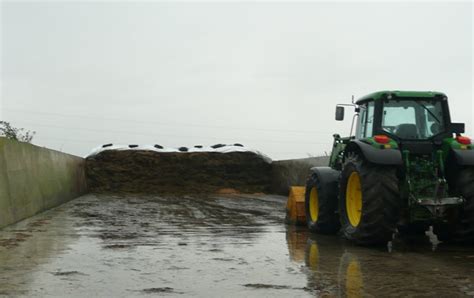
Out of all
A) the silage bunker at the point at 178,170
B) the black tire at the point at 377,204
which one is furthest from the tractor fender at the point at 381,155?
the silage bunker at the point at 178,170

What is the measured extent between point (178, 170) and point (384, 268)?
18262mm

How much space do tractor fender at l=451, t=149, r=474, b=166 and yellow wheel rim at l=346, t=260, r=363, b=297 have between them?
7.97 ft

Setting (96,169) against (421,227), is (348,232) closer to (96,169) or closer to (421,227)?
(421,227)

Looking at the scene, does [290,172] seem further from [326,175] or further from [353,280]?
[353,280]

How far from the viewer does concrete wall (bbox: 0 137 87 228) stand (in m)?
9.76

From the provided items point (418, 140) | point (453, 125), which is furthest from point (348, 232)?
point (453, 125)

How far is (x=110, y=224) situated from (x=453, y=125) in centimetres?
615

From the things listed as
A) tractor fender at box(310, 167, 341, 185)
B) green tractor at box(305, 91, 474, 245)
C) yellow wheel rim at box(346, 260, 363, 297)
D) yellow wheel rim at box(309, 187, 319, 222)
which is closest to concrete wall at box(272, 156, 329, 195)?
yellow wheel rim at box(309, 187, 319, 222)

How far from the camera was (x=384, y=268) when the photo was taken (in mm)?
5977

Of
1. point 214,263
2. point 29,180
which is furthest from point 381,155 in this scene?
point 29,180

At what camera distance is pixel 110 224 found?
1017 centimetres

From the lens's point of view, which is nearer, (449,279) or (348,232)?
(449,279)

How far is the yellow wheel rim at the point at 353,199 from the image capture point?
26.6ft

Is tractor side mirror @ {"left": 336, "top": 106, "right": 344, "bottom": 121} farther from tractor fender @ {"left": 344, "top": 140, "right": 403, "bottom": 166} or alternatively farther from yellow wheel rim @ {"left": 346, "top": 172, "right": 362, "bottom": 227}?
tractor fender @ {"left": 344, "top": 140, "right": 403, "bottom": 166}
